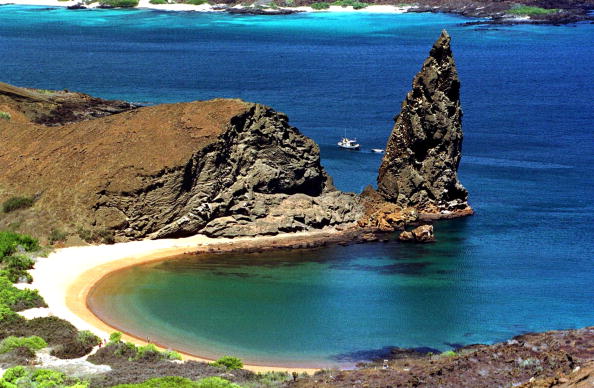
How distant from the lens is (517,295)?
5078 cm

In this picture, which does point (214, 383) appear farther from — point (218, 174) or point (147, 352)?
point (218, 174)

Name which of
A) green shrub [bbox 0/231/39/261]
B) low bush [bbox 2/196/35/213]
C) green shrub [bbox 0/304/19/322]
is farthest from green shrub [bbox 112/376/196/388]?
low bush [bbox 2/196/35/213]

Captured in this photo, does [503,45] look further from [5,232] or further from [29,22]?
[5,232]

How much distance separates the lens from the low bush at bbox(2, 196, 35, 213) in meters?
58.5

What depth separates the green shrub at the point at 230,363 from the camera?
128 ft

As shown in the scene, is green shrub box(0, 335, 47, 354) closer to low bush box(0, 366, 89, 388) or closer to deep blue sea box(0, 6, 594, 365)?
low bush box(0, 366, 89, 388)

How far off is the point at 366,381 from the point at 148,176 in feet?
89.2

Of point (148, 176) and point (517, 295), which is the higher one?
point (148, 176)

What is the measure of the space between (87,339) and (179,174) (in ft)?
62.9

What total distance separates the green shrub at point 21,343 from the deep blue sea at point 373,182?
6.08m

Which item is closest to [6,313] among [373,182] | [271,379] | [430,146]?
Answer: [271,379]

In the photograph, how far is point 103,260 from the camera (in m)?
55.1

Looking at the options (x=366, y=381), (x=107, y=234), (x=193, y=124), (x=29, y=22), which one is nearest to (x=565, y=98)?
(x=193, y=124)

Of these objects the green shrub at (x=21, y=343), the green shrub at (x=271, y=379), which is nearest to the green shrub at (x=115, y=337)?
the green shrub at (x=21, y=343)
